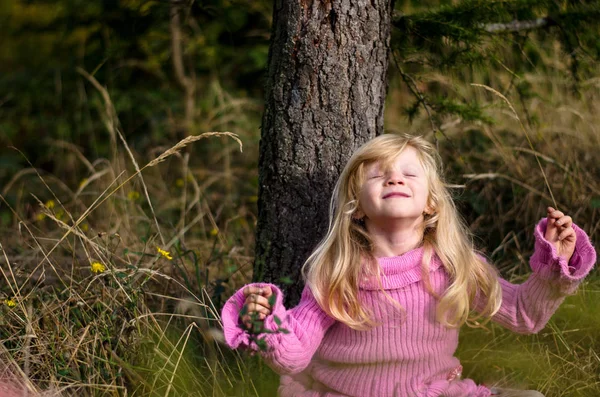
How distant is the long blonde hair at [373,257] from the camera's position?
7.09 ft

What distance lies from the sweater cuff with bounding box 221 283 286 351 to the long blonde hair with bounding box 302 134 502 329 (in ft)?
0.62

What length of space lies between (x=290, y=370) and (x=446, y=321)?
478 mm

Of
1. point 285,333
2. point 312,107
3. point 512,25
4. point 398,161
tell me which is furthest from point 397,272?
point 512,25

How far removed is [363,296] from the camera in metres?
2.19

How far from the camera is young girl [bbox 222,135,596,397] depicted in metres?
2.12

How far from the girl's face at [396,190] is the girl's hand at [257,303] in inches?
16.0

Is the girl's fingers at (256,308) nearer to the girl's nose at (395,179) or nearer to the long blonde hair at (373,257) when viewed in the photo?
the long blonde hair at (373,257)

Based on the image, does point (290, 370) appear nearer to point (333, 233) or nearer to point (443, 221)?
point (333, 233)

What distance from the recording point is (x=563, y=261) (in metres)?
2.04

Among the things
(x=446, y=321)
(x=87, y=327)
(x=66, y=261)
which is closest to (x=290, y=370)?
(x=446, y=321)

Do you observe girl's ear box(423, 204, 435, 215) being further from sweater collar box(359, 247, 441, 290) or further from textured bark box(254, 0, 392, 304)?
textured bark box(254, 0, 392, 304)

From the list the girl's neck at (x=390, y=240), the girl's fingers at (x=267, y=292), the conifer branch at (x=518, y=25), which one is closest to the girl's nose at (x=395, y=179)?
the girl's neck at (x=390, y=240)

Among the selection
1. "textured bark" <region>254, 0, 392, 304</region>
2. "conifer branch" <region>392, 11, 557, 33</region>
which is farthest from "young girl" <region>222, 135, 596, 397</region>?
"conifer branch" <region>392, 11, 557, 33</region>

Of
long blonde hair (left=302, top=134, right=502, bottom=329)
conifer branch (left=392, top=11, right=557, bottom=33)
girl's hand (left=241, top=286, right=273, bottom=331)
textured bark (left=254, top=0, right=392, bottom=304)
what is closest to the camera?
girl's hand (left=241, top=286, right=273, bottom=331)
